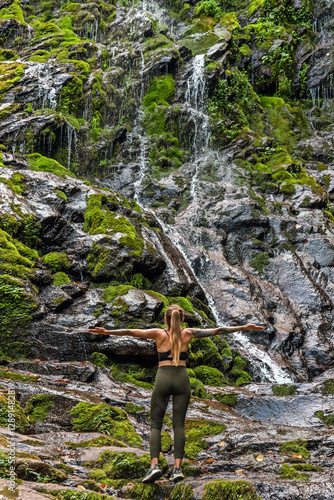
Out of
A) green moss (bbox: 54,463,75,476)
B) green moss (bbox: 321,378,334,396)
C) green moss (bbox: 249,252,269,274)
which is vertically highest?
green moss (bbox: 54,463,75,476)

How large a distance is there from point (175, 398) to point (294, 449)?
2.73 meters

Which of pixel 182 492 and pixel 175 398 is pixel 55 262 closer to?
pixel 175 398

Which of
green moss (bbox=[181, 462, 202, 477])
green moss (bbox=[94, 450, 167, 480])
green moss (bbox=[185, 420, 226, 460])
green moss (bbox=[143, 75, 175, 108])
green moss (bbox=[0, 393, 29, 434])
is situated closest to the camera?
green moss (bbox=[94, 450, 167, 480])

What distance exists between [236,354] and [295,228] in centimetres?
829

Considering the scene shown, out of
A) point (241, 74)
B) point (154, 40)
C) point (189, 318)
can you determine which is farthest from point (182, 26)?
point (189, 318)

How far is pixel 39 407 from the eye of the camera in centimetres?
700

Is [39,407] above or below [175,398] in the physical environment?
below

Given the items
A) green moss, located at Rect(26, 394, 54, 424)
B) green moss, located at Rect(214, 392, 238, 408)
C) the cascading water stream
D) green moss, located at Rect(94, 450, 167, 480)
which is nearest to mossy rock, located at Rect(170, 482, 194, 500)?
green moss, located at Rect(94, 450, 167, 480)

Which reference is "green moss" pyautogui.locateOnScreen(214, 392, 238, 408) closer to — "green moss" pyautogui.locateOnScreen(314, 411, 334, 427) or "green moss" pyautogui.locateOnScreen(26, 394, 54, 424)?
"green moss" pyautogui.locateOnScreen(314, 411, 334, 427)

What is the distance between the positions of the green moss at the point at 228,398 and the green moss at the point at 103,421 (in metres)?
3.20

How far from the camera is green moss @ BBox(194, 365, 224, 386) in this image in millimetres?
11008

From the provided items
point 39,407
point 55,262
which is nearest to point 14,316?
point 55,262

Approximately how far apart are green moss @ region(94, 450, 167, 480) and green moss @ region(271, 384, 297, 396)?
569 cm

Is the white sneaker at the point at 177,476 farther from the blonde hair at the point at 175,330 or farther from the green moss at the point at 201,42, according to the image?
the green moss at the point at 201,42
